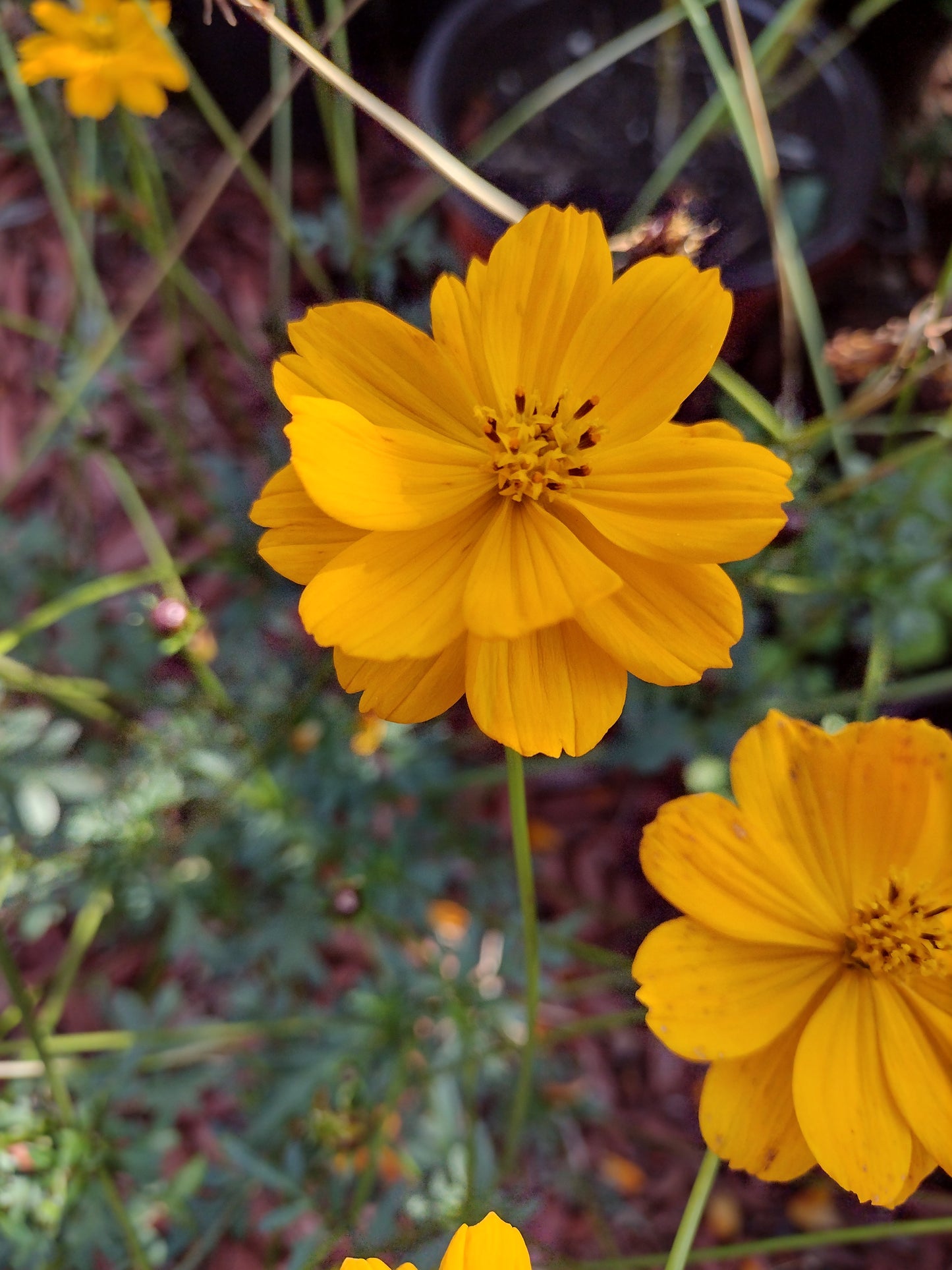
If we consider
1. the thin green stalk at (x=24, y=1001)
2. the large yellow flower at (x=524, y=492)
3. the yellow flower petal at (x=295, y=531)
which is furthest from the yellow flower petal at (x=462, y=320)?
the thin green stalk at (x=24, y=1001)

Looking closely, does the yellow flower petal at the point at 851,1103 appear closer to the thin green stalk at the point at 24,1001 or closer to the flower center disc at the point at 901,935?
the flower center disc at the point at 901,935

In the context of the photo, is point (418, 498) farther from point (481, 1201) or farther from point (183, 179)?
point (183, 179)

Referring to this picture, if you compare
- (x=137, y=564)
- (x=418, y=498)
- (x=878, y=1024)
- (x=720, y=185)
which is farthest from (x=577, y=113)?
(x=878, y=1024)

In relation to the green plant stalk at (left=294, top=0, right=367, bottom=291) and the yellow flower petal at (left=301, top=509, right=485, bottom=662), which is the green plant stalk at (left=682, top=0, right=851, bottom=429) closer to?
the green plant stalk at (left=294, top=0, right=367, bottom=291)

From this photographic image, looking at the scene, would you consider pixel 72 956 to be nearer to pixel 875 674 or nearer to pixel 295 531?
pixel 295 531

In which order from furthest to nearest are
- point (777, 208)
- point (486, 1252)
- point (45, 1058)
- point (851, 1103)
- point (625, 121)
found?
point (625, 121) → point (777, 208) → point (45, 1058) → point (851, 1103) → point (486, 1252)

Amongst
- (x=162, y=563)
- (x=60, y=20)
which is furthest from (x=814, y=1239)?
(x=60, y=20)
